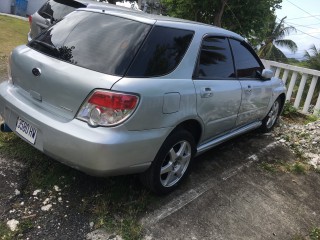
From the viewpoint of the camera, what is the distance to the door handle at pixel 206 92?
358cm

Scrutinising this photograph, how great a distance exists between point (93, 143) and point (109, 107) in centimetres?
31

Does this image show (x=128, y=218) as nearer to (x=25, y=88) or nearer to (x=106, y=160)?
(x=106, y=160)

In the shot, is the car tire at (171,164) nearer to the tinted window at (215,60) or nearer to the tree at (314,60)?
the tinted window at (215,60)

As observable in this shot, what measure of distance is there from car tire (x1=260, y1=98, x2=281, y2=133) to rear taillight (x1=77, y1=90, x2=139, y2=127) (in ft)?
12.3

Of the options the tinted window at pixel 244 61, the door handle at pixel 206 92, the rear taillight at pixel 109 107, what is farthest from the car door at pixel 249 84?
the rear taillight at pixel 109 107

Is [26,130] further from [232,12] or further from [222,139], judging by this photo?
[232,12]

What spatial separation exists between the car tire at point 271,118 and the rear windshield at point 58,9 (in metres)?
3.99

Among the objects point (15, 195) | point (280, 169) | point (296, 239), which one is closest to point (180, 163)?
point (296, 239)

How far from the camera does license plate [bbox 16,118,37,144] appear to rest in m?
3.09

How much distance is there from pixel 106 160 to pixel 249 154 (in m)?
3.01

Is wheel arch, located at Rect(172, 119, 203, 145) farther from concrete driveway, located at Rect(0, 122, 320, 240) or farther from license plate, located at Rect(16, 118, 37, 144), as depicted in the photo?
license plate, located at Rect(16, 118, 37, 144)

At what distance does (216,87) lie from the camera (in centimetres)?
383

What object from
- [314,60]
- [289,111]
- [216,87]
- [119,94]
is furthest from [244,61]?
[314,60]

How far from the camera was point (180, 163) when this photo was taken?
370cm
